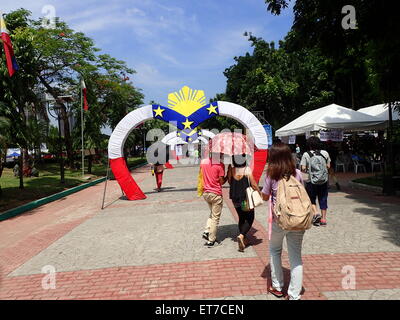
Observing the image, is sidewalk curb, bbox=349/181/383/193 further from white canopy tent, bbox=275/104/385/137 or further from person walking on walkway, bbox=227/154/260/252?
person walking on walkway, bbox=227/154/260/252

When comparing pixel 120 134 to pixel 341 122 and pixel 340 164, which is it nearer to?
pixel 341 122

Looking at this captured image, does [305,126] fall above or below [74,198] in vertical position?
above

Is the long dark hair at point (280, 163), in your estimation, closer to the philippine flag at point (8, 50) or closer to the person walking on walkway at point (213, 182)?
the person walking on walkway at point (213, 182)

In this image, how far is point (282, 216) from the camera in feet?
10.6

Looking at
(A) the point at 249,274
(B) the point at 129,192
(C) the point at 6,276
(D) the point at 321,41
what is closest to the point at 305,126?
(D) the point at 321,41

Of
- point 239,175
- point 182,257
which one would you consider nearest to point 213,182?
point 239,175

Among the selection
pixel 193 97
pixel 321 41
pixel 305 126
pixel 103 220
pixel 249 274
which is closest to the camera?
pixel 249 274

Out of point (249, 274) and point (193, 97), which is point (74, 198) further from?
point (249, 274)

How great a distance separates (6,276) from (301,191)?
4.51 meters

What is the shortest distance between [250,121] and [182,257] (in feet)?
22.6

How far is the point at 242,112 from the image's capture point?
11.1m

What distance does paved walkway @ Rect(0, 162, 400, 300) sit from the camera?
3906 mm

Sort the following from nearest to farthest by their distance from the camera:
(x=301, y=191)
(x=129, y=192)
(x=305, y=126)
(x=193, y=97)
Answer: (x=301, y=191), (x=129, y=192), (x=193, y=97), (x=305, y=126)

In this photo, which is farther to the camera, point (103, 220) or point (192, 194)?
point (192, 194)
